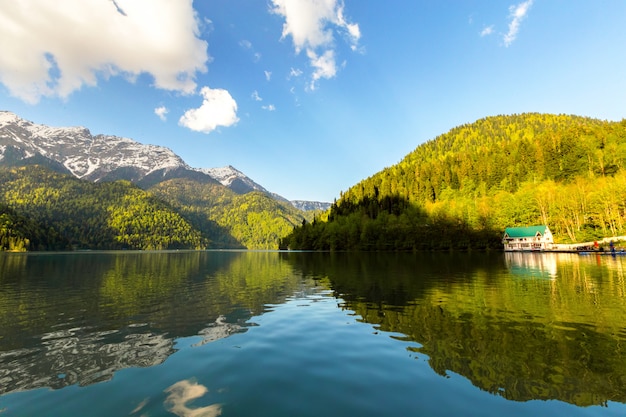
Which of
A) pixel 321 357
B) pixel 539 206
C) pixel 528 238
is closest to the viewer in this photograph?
pixel 321 357

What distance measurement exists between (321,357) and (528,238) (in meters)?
162

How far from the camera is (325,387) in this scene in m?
11.4

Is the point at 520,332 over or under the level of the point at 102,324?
over

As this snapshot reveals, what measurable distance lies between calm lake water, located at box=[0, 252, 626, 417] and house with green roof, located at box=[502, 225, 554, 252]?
129 m

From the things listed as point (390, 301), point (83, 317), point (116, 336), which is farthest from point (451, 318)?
point (83, 317)

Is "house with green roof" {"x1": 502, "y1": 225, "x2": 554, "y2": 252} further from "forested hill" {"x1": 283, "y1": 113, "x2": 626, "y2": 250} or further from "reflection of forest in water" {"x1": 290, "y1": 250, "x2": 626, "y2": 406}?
"reflection of forest in water" {"x1": 290, "y1": 250, "x2": 626, "y2": 406}

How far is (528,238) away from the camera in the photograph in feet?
464

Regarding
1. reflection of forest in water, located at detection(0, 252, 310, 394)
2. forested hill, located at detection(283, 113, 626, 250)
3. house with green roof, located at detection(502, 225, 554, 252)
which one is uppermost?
forested hill, located at detection(283, 113, 626, 250)

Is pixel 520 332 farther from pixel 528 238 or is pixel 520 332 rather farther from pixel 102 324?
pixel 528 238

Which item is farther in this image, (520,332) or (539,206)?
(539,206)

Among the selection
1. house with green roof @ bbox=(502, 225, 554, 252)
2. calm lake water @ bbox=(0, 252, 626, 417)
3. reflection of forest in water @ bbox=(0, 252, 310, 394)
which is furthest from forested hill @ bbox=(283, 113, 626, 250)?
reflection of forest in water @ bbox=(0, 252, 310, 394)

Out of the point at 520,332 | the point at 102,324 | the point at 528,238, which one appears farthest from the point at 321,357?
the point at 528,238

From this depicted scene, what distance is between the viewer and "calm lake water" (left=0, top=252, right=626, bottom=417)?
399 inches

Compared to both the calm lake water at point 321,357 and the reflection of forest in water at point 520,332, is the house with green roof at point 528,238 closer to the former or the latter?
the reflection of forest in water at point 520,332
